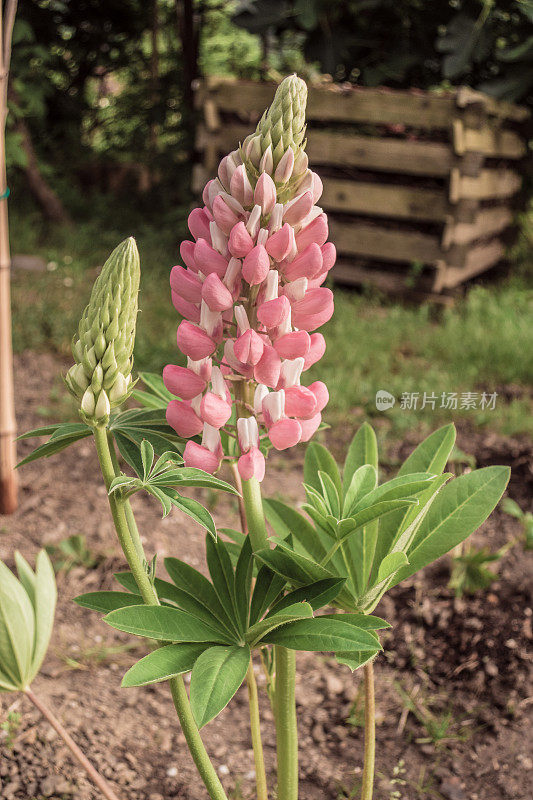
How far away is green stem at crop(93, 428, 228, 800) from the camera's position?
0.90m

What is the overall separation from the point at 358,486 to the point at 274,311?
0.33m

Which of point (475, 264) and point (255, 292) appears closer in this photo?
point (255, 292)

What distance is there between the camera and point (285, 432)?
946mm

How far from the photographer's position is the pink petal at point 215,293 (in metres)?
0.89

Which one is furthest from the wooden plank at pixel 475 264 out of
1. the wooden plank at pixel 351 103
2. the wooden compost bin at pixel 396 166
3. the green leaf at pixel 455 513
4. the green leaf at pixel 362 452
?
the green leaf at pixel 455 513

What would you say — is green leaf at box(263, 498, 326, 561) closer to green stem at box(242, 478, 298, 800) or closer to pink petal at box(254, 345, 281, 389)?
green stem at box(242, 478, 298, 800)

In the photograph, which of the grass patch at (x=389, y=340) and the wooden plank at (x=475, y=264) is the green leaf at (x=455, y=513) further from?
the wooden plank at (x=475, y=264)

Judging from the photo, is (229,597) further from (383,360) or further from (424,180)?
(424,180)

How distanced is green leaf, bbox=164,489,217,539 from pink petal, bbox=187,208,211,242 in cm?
32

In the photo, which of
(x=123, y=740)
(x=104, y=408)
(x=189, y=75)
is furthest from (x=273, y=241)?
(x=189, y=75)

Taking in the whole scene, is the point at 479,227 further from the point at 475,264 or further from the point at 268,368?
the point at 268,368

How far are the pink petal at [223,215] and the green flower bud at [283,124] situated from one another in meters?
0.07

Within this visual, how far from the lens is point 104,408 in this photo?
0.87 meters

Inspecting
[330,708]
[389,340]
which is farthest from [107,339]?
[389,340]
